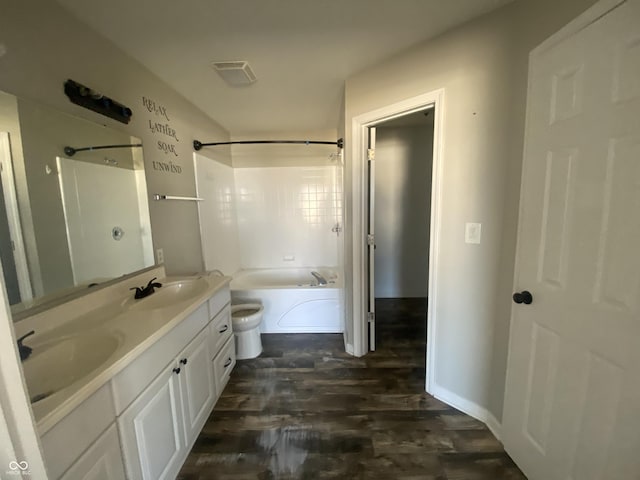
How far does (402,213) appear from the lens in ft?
11.6

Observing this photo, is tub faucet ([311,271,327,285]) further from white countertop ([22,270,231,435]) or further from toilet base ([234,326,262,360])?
white countertop ([22,270,231,435])

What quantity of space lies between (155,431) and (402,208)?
326 centimetres

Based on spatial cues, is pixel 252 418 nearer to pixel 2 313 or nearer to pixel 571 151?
pixel 2 313

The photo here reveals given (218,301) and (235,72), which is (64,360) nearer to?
(218,301)

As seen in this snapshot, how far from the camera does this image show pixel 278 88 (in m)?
2.15

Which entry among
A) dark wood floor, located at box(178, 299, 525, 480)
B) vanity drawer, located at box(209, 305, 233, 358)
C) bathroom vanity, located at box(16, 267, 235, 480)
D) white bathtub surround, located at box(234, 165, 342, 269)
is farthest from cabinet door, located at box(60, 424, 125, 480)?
white bathtub surround, located at box(234, 165, 342, 269)

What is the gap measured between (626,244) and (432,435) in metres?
1.40

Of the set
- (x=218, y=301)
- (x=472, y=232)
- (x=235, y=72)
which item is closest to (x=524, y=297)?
(x=472, y=232)

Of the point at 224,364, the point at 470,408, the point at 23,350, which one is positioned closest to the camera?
the point at 23,350

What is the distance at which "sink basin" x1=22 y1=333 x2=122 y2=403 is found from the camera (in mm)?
938

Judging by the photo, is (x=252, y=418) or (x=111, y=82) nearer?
(x=111, y=82)

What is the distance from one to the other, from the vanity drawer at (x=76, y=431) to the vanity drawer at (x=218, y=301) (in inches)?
33.1

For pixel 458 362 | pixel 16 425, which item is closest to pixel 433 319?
pixel 458 362

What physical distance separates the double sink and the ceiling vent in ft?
5.15
